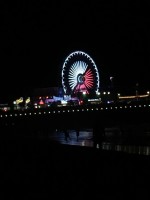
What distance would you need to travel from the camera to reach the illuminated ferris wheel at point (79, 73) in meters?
70.6

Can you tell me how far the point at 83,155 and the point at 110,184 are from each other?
13.2ft

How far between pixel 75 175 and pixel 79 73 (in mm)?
60829

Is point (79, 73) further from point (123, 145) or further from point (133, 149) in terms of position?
point (133, 149)

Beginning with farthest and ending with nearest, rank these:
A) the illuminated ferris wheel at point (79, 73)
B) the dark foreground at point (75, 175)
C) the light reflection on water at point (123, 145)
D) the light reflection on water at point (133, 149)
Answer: the illuminated ferris wheel at point (79, 73), the light reflection on water at point (123, 145), the light reflection on water at point (133, 149), the dark foreground at point (75, 175)

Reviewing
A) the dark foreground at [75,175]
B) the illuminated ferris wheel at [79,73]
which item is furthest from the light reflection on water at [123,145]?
the illuminated ferris wheel at [79,73]

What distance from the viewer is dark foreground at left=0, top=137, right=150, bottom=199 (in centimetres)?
899

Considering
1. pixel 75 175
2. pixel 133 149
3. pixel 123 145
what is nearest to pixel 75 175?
pixel 75 175

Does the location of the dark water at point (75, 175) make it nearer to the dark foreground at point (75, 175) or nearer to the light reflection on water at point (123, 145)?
the dark foreground at point (75, 175)

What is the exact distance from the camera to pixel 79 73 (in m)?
71.2

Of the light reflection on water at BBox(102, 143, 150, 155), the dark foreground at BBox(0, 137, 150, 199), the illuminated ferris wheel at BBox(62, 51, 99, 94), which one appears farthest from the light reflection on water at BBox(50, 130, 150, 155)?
the illuminated ferris wheel at BBox(62, 51, 99, 94)

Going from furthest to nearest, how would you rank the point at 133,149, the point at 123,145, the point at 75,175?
1. the point at 123,145
2. the point at 133,149
3. the point at 75,175

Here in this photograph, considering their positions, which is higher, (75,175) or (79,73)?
(79,73)

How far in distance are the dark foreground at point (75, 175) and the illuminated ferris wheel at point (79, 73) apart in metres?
56.5

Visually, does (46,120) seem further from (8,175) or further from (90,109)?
(8,175)
